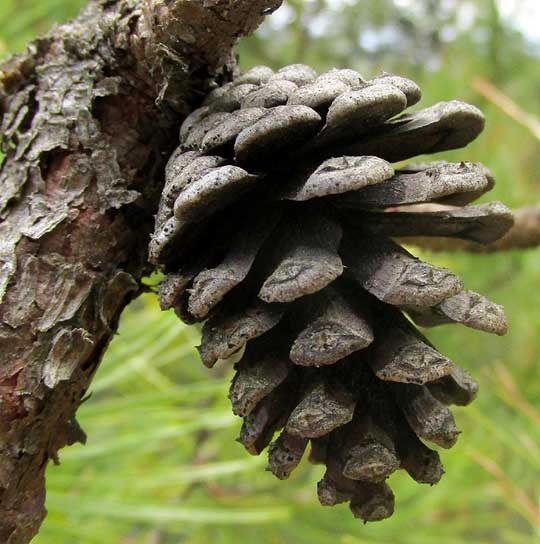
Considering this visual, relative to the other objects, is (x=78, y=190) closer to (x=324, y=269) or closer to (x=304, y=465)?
(x=324, y=269)

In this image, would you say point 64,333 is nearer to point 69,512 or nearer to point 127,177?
point 127,177

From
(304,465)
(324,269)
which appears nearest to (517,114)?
(324,269)

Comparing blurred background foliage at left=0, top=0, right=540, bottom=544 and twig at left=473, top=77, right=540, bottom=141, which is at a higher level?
twig at left=473, top=77, right=540, bottom=141

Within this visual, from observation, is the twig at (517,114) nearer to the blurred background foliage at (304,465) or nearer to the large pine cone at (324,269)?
the blurred background foliage at (304,465)

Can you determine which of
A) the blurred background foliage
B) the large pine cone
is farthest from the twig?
the large pine cone

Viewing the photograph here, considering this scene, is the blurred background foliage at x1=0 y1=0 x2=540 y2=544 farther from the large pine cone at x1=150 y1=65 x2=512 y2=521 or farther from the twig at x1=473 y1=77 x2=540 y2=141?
the large pine cone at x1=150 y1=65 x2=512 y2=521

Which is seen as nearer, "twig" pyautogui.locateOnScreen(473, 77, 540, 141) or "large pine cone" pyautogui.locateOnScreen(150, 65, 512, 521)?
"large pine cone" pyautogui.locateOnScreen(150, 65, 512, 521)
